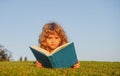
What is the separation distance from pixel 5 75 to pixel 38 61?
3214 mm

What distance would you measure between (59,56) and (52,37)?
142 centimetres

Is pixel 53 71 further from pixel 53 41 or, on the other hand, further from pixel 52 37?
pixel 52 37

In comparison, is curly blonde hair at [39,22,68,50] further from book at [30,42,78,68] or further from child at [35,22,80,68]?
book at [30,42,78,68]

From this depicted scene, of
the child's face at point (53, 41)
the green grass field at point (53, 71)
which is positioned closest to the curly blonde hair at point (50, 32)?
the child's face at point (53, 41)

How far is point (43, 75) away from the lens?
6.25 m

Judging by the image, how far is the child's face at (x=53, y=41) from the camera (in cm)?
941

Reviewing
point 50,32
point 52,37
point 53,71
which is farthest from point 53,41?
point 53,71

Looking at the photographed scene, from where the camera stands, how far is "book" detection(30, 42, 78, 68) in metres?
8.12

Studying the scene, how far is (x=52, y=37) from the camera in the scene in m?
9.58

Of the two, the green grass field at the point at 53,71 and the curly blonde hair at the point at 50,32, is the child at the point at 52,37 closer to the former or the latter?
the curly blonde hair at the point at 50,32

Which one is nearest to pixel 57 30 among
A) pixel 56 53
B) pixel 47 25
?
pixel 47 25

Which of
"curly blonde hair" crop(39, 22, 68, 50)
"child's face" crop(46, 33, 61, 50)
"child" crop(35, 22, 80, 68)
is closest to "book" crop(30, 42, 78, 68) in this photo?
"child" crop(35, 22, 80, 68)

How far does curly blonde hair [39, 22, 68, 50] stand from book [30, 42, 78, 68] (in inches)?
34.6

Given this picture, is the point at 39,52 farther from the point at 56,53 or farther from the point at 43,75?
the point at 43,75
